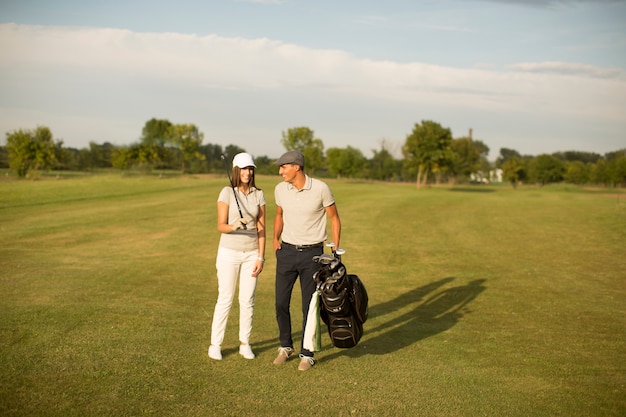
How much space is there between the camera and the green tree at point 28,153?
203ft

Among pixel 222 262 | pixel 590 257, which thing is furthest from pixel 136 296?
pixel 590 257

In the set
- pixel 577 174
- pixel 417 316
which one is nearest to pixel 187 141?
pixel 577 174

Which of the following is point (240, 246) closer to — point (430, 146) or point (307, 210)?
point (307, 210)

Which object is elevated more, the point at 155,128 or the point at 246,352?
the point at 155,128

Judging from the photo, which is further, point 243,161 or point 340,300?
point 243,161

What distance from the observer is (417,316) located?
11.1 meters

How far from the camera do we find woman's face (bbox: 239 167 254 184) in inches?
287

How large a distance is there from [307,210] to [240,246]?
993mm

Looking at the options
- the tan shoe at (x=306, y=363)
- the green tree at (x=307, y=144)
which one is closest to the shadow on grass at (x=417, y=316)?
the tan shoe at (x=306, y=363)

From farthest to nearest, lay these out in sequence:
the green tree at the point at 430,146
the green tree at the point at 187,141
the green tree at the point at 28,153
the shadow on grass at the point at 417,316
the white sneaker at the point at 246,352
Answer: the green tree at the point at 187,141 < the green tree at the point at 430,146 < the green tree at the point at 28,153 < the shadow on grass at the point at 417,316 < the white sneaker at the point at 246,352

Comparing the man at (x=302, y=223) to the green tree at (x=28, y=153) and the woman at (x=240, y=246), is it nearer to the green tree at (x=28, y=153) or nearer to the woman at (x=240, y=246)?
the woman at (x=240, y=246)

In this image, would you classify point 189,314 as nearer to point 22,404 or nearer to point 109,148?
point 22,404

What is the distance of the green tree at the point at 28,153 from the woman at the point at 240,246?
58.8m

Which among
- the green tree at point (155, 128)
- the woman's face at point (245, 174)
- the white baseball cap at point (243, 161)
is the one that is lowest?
the woman's face at point (245, 174)
